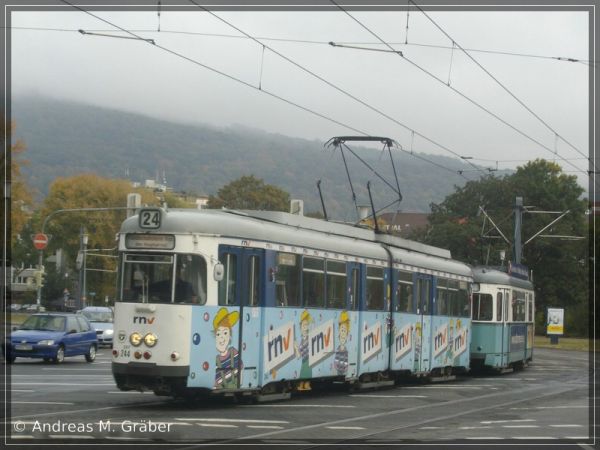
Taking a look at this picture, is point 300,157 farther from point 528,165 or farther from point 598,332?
point 598,332

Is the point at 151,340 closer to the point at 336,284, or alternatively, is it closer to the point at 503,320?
the point at 336,284

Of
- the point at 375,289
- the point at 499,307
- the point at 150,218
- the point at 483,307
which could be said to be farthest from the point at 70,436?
the point at 499,307

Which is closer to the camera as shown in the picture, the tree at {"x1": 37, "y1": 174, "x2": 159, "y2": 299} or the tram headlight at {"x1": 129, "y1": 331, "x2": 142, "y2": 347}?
the tram headlight at {"x1": 129, "y1": 331, "x2": 142, "y2": 347}

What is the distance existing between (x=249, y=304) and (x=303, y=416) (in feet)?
7.93

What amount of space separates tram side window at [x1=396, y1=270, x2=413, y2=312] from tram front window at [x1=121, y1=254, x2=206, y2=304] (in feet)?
30.2

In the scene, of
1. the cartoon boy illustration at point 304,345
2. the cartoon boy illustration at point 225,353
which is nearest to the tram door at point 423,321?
the cartoon boy illustration at point 304,345

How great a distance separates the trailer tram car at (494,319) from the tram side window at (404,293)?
7524 millimetres

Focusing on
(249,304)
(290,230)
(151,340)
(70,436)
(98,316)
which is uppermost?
(290,230)

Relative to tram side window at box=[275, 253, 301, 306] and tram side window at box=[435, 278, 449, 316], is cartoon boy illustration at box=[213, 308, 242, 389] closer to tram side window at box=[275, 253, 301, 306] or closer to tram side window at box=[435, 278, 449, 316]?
tram side window at box=[275, 253, 301, 306]

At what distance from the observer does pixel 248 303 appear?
1983 cm

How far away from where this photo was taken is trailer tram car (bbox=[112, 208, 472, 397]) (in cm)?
1853

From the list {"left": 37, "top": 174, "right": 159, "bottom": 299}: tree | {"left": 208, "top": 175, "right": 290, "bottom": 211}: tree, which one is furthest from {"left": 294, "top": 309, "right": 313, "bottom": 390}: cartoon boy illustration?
{"left": 208, "top": 175, "right": 290, "bottom": 211}: tree

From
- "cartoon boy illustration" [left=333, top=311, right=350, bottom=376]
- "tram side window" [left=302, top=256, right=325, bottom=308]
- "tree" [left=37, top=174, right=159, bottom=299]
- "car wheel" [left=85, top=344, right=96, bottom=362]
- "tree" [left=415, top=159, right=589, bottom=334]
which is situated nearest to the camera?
"tram side window" [left=302, top=256, right=325, bottom=308]

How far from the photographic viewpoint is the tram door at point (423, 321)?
94.4ft
